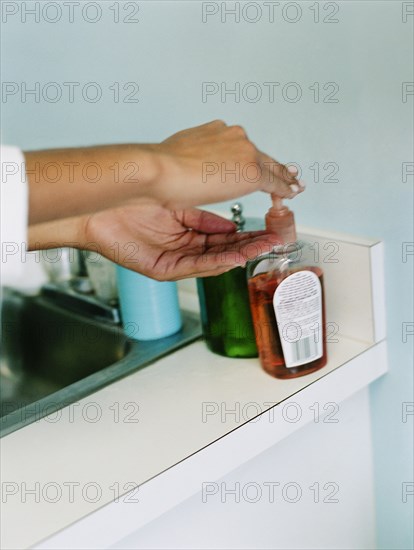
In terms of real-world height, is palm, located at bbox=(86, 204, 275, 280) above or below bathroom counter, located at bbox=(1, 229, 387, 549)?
above

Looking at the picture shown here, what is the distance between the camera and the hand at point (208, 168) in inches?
25.2

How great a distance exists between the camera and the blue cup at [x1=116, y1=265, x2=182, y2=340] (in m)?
0.97

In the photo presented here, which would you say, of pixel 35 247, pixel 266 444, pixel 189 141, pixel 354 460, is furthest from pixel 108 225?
pixel 354 460

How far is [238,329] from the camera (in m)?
0.90

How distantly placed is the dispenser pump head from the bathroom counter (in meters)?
0.16

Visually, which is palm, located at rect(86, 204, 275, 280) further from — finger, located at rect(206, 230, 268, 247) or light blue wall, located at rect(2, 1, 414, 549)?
light blue wall, located at rect(2, 1, 414, 549)

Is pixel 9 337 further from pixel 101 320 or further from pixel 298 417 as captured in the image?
pixel 298 417

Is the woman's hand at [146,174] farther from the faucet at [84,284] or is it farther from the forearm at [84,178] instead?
the faucet at [84,284]

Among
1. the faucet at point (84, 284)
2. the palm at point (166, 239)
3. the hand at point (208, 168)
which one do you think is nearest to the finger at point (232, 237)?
the palm at point (166, 239)

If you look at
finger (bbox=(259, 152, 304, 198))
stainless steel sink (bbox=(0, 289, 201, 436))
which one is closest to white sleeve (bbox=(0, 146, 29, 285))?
finger (bbox=(259, 152, 304, 198))

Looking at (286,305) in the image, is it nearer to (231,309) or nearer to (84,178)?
(231,309)

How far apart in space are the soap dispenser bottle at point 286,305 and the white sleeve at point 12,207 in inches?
11.8

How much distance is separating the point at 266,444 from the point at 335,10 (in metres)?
0.47

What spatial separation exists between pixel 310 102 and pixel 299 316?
0.82 feet
